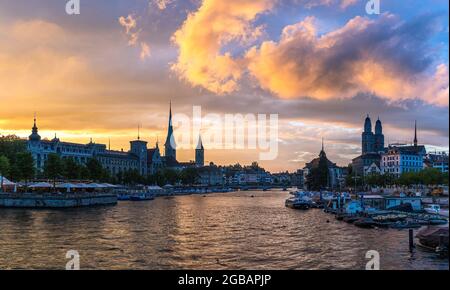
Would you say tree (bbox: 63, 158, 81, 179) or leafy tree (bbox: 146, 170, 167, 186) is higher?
tree (bbox: 63, 158, 81, 179)

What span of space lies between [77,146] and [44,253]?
5901 inches

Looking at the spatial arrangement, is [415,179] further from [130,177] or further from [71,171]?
[130,177]

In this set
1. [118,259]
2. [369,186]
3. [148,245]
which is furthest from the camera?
[369,186]

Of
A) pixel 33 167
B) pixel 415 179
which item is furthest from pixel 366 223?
pixel 33 167

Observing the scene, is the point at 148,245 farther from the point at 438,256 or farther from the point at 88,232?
the point at 438,256

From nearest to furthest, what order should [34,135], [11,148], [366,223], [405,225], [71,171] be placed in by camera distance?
[405,225] → [366,223] → [71,171] → [11,148] → [34,135]

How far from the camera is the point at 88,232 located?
48.2m

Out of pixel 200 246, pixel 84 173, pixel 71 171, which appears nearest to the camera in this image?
pixel 200 246

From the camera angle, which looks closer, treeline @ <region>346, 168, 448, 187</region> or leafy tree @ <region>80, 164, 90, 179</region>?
treeline @ <region>346, 168, 448, 187</region>

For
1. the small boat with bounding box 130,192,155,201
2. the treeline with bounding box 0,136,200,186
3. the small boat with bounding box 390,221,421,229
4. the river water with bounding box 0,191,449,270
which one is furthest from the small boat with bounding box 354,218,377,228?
the small boat with bounding box 130,192,155,201

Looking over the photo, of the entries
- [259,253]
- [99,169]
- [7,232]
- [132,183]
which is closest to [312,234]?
[259,253]
